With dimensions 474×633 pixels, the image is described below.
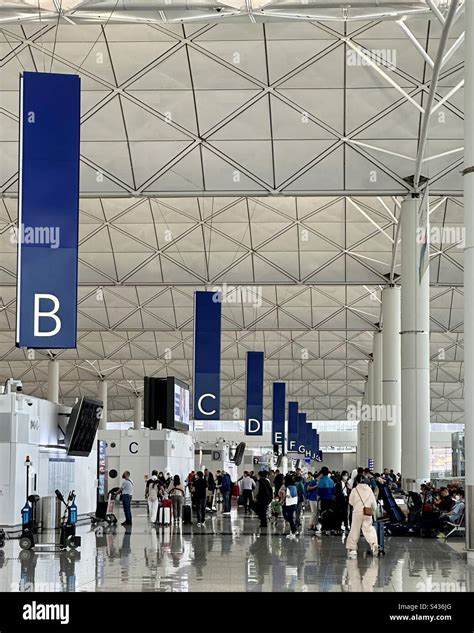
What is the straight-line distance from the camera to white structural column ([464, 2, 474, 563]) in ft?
67.5

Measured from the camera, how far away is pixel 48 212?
1991cm

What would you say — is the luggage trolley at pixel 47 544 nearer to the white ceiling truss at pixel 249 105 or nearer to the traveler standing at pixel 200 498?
the traveler standing at pixel 200 498

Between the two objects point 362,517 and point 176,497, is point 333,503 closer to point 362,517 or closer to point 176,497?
point 362,517

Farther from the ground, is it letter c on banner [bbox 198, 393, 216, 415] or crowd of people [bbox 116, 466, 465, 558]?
letter c on banner [bbox 198, 393, 216, 415]

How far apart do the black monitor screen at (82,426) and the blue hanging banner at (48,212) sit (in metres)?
13.3

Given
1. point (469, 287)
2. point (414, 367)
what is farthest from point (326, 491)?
point (469, 287)

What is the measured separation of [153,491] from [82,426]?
12.2 ft

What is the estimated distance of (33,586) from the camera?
54.2ft

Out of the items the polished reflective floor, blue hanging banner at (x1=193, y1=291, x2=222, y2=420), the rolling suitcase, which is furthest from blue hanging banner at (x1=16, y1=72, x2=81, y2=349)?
the rolling suitcase

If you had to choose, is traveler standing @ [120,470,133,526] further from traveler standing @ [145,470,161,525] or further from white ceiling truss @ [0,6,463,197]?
white ceiling truss @ [0,6,463,197]

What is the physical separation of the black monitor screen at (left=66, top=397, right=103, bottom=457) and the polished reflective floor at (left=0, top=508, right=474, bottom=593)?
4070mm

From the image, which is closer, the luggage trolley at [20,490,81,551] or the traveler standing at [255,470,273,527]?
the luggage trolley at [20,490,81,551]

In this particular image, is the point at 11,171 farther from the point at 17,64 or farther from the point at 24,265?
the point at 24,265
